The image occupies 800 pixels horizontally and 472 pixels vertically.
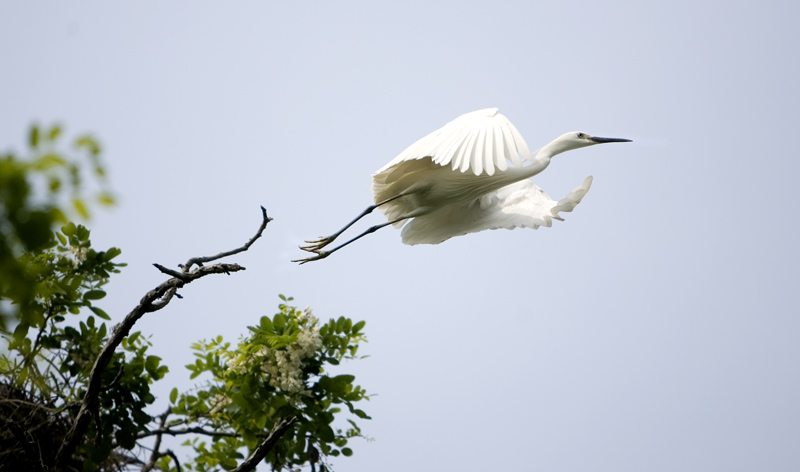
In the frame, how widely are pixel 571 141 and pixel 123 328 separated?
274 cm

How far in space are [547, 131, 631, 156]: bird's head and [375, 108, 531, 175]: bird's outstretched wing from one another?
0.66 metres

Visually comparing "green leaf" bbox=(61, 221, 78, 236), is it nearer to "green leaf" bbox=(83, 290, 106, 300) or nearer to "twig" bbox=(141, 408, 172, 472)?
"green leaf" bbox=(83, 290, 106, 300)

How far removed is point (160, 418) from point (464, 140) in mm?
2487

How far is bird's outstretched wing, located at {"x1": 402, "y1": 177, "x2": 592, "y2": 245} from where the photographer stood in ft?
13.5

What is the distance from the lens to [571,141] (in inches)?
172

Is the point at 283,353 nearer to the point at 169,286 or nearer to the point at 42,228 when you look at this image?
the point at 169,286

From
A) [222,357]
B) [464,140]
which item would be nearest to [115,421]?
[222,357]

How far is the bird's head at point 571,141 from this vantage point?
14.1 ft

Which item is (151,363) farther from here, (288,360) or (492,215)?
(492,215)

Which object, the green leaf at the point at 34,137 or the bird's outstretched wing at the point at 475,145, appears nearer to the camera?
the green leaf at the point at 34,137

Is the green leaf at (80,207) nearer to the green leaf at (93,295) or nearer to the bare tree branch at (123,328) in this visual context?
the bare tree branch at (123,328)

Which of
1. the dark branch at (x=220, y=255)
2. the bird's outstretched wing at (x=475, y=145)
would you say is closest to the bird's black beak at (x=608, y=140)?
the bird's outstretched wing at (x=475, y=145)

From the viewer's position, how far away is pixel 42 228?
79 centimetres

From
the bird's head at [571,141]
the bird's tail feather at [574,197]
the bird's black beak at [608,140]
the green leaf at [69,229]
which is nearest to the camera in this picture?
the green leaf at [69,229]
